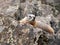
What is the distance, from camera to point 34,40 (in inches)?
275

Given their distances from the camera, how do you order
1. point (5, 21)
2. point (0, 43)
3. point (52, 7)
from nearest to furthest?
point (0, 43) < point (5, 21) < point (52, 7)

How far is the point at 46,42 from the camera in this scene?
23.6ft

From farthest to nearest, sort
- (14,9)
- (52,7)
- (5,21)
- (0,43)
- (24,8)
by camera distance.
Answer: (52,7), (24,8), (14,9), (5,21), (0,43)

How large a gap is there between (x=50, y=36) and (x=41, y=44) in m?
0.48

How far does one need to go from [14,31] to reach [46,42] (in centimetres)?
102

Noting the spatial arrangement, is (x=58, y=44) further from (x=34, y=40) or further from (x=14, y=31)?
(x=14, y=31)

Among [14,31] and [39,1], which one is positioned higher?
[14,31]

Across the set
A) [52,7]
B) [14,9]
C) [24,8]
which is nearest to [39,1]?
[52,7]

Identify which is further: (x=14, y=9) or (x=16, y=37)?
(x=14, y=9)

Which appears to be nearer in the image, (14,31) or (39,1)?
(14,31)

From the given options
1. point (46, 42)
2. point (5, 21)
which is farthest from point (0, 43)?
point (46, 42)

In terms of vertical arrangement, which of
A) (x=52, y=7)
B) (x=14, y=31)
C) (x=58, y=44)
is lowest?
(x=52, y=7)

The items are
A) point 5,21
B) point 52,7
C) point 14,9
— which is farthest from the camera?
point 52,7

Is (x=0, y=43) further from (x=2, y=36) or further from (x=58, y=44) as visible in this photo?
(x=58, y=44)
